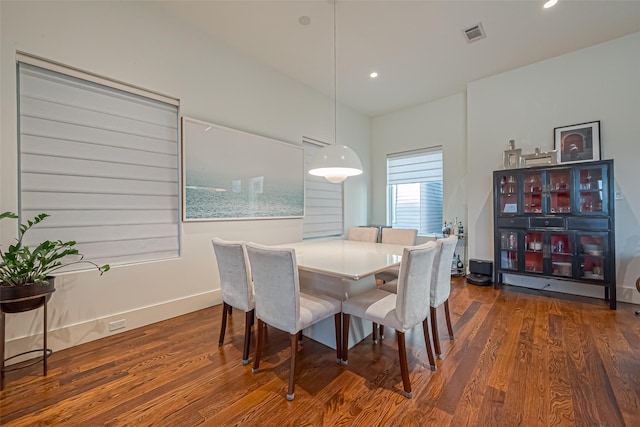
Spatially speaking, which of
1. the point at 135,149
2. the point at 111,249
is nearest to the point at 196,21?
the point at 135,149

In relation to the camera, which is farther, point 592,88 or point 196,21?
point 592,88

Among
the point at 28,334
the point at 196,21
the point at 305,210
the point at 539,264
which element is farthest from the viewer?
the point at 305,210

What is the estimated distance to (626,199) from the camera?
3203 mm

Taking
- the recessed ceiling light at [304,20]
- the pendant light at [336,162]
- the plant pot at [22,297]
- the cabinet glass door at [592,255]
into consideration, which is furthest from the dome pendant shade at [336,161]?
the cabinet glass door at [592,255]

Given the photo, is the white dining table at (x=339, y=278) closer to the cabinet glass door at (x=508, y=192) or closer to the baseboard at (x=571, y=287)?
the cabinet glass door at (x=508, y=192)

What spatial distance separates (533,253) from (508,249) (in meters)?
0.28

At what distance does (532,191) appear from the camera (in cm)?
359

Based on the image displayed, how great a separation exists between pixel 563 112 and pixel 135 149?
522cm

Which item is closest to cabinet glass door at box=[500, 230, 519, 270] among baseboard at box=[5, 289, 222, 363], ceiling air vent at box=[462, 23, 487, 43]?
ceiling air vent at box=[462, 23, 487, 43]

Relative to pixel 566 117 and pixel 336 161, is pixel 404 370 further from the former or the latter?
pixel 566 117

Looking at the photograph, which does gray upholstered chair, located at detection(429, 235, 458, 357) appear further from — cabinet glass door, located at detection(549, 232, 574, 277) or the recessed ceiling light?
the recessed ceiling light

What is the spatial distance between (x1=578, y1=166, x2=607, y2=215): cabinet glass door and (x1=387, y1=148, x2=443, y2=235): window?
6.38 ft

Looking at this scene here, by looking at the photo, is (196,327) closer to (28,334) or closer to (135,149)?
(28,334)

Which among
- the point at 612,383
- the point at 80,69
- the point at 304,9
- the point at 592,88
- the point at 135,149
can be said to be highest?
the point at 304,9
